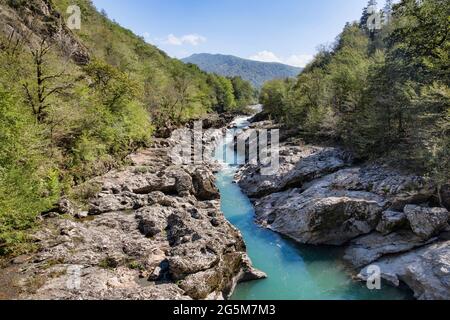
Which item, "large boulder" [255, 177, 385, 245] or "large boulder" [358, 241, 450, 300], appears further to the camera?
"large boulder" [255, 177, 385, 245]

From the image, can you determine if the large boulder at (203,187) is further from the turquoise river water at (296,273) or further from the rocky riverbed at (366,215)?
the rocky riverbed at (366,215)

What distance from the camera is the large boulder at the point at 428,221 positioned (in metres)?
17.2

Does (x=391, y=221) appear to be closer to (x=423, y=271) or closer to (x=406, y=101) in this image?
(x=423, y=271)

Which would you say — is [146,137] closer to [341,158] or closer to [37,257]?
[341,158]

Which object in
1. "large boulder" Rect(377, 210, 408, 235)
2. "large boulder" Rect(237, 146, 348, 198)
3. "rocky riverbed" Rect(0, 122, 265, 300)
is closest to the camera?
"rocky riverbed" Rect(0, 122, 265, 300)

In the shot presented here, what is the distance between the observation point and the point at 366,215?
20.3m

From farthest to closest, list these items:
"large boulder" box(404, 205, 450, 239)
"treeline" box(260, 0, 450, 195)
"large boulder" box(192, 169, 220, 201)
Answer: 1. "large boulder" box(192, 169, 220, 201)
2. "treeline" box(260, 0, 450, 195)
3. "large boulder" box(404, 205, 450, 239)

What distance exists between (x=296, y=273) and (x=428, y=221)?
312 inches

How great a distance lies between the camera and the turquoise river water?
1602cm

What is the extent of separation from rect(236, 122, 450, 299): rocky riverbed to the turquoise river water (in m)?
0.70

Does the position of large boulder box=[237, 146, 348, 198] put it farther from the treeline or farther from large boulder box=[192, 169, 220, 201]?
large boulder box=[192, 169, 220, 201]

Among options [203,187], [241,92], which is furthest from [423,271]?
[241,92]

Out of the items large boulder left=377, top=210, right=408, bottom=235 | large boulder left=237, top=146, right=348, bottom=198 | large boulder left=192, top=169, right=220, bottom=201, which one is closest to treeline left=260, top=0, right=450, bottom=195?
large boulder left=237, top=146, right=348, bottom=198

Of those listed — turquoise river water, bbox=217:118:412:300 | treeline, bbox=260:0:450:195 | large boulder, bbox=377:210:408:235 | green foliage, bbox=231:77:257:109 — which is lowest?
turquoise river water, bbox=217:118:412:300
